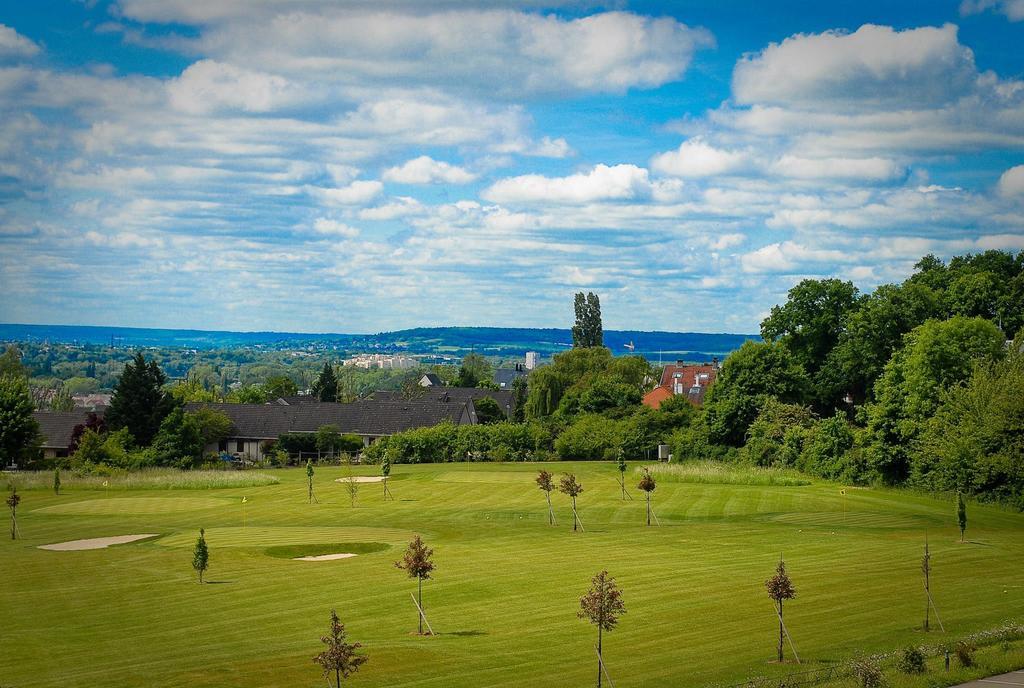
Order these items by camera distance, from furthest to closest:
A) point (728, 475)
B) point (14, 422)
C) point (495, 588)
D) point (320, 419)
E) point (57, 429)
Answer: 1. point (320, 419)
2. point (57, 429)
3. point (14, 422)
4. point (728, 475)
5. point (495, 588)

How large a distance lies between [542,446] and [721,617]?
6071 cm

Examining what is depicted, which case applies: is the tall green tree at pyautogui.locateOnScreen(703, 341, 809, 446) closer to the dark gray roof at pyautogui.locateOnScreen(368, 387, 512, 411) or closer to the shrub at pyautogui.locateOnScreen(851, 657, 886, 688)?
the dark gray roof at pyautogui.locateOnScreen(368, 387, 512, 411)

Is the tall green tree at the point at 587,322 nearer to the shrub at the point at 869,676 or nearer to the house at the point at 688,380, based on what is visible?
the house at the point at 688,380

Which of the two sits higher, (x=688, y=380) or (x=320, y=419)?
(x=688, y=380)

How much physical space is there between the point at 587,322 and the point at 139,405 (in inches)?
2920

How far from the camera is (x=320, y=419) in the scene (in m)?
113

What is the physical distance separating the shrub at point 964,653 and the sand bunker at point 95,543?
36362 mm

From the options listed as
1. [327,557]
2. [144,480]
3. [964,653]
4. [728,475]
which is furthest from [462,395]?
[964,653]

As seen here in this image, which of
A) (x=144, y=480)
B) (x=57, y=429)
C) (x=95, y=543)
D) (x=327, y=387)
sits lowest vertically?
(x=95, y=543)

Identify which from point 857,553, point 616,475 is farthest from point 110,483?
point 857,553

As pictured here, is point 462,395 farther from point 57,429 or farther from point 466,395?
point 57,429

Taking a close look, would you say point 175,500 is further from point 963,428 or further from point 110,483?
point 963,428

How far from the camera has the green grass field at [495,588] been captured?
27484 mm

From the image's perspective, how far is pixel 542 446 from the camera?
92500 millimetres
